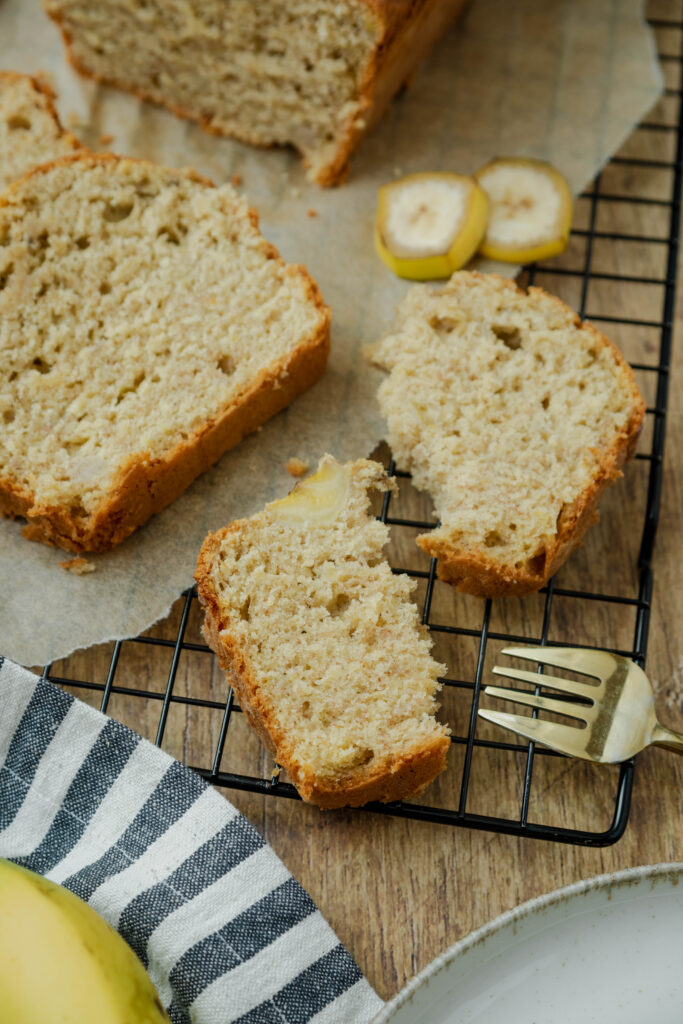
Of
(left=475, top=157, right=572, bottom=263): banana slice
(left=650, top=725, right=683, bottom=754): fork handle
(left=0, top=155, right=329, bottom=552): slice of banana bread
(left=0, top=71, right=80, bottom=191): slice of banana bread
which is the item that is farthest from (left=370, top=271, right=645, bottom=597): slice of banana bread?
(left=0, top=71, right=80, bottom=191): slice of banana bread

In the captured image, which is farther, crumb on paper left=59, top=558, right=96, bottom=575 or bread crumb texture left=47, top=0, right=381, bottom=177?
bread crumb texture left=47, top=0, right=381, bottom=177

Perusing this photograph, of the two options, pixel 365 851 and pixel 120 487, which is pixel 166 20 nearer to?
pixel 120 487

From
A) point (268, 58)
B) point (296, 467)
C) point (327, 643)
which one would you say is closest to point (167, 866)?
point (327, 643)

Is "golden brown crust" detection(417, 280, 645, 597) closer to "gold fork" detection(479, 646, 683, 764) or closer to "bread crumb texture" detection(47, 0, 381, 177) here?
"gold fork" detection(479, 646, 683, 764)

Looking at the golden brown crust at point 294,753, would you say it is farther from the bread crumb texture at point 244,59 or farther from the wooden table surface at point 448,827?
the bread crumb texture at point 244,59

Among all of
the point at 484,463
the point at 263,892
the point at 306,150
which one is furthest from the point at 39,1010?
the point at 306,150

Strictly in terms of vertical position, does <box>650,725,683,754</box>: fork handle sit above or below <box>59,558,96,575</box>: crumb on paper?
below

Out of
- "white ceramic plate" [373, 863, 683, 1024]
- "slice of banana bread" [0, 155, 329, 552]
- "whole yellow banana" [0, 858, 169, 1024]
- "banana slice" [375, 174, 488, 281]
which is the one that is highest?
"banana slice" [375, 174, 488, 281]
